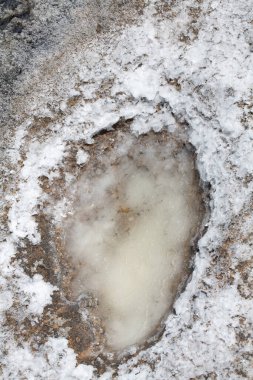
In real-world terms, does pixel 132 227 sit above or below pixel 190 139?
below

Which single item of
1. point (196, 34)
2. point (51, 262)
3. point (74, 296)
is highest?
point (196, 34)

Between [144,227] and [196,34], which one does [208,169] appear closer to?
[144,227]

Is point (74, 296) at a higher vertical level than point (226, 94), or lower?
lower

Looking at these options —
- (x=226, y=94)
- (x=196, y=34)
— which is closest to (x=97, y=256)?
(x=226, y=94)
